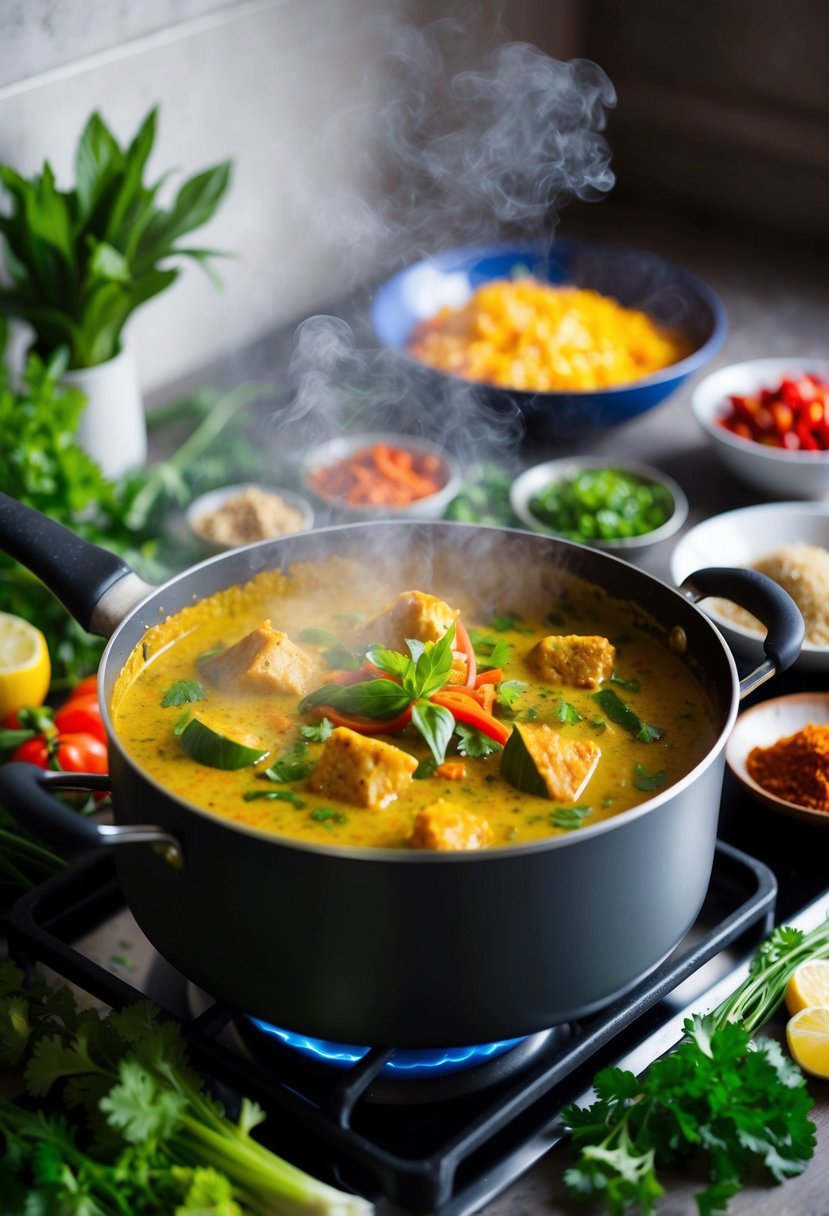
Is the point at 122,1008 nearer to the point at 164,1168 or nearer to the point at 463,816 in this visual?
the point at 164,1168

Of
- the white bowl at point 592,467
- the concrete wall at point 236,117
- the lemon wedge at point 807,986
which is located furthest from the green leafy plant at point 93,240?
the lemon wedge at point 807,986

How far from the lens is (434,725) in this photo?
4.86ft

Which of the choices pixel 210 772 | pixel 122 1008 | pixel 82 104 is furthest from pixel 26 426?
pixel 122 1008

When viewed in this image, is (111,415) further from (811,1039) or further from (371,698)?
(811,1039)

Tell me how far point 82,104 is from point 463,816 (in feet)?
6.19

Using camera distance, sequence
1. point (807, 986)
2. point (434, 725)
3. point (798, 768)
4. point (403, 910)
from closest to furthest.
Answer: point (403, 910) < point (434, 725) < point (807, 986) < point (798, 768)

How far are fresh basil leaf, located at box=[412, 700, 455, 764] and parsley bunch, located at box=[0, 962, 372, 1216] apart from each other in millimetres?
409

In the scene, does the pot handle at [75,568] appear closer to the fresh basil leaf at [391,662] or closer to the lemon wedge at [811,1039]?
the fresh basil leaf at [391,662]

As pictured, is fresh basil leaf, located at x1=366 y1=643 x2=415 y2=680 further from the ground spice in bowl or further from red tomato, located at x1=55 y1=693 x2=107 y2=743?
the ground spice in bowl

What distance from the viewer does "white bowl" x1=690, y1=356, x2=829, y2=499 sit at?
265 cm

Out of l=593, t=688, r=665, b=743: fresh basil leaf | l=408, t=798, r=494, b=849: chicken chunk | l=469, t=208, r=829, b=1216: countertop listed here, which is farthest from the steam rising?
l=408, t=798, r=494, b=849: chicken chunk

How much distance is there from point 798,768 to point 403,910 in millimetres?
891

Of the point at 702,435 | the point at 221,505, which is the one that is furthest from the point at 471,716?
the point at 702,435

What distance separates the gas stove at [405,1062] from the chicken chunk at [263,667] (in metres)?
0.31
